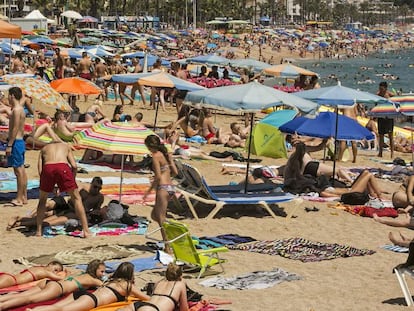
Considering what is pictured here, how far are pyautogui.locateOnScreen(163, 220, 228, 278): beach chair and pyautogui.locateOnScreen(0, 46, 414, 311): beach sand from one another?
151mm

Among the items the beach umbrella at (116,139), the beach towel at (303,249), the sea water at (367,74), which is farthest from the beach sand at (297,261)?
the sea water at (367,74)

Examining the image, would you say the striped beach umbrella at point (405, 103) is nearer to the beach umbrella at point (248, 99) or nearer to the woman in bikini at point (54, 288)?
the beach umbrella at point (248, 99)

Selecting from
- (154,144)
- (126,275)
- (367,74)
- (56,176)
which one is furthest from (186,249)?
(367,74)

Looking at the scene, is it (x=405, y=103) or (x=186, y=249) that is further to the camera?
(x=405, y=103)

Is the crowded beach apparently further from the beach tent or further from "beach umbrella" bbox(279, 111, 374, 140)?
the beach tent

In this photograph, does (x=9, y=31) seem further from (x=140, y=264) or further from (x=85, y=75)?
(x=85, y=75)

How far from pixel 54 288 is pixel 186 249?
67.9 inches

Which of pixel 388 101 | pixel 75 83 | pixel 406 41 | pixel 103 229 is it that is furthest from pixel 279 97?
pixel 406 41

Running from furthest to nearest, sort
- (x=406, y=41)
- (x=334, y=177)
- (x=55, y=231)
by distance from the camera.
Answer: (x=406, y=41), (x=334, y=177), (x=55, y=231)

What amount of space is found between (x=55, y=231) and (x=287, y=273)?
2785mm

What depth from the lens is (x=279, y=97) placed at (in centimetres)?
1109

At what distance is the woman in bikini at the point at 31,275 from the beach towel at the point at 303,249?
2.49 metres

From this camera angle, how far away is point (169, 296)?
6359 millimetres

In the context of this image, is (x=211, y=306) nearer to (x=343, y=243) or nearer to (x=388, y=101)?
(x=343, y=243)
